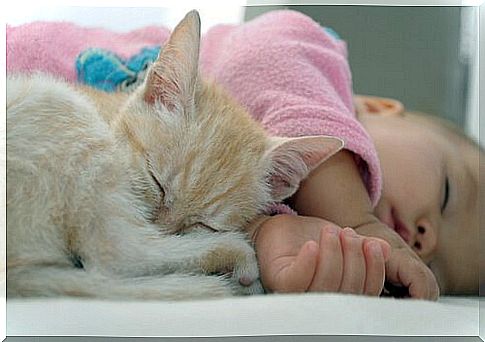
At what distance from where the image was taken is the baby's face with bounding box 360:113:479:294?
79cm

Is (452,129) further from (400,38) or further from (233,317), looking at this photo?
(233,317)

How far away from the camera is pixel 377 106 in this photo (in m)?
0.90

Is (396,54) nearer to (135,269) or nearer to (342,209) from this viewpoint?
(342,209)

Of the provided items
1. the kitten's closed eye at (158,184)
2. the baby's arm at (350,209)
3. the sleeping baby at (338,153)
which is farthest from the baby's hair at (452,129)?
the kitten's closed eye at (158,184)

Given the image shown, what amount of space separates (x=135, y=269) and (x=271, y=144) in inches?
7.1

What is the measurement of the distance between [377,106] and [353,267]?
1.02 ft

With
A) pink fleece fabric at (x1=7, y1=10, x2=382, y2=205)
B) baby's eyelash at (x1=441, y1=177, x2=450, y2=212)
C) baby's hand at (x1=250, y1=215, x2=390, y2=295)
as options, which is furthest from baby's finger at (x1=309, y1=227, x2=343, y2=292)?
baby's eyelash at (x1=441, y1=177, x2=450, y2=212)

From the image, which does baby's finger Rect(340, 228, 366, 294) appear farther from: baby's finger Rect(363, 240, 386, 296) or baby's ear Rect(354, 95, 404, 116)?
baby's ear Rect(354, 95, 404, 116)

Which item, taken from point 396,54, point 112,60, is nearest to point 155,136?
point 112,60

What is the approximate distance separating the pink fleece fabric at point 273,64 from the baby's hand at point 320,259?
0.11 meters

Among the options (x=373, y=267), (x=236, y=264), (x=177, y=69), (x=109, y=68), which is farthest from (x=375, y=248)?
(x=109, y=68)

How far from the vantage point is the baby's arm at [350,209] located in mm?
704

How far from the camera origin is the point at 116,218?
58 cm

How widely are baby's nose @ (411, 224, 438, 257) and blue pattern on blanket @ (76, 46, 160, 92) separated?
336 mm
